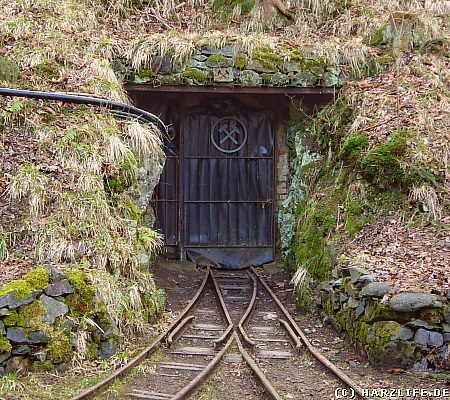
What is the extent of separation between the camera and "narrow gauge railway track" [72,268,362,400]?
516 centimetres

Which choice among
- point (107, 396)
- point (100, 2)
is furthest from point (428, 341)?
point (100, 2)

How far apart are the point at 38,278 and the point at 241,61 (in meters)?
5.96

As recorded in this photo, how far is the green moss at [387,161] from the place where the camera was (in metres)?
8.09

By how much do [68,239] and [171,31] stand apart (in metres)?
6.13

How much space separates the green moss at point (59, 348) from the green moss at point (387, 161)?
4.93 meters

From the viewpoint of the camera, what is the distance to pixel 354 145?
8789 mm

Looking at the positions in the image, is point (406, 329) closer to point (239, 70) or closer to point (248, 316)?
point (248, 316)

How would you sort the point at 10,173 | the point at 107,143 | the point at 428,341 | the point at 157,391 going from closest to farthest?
the point at 157,391 → the point at 428,341 → the point at 10,173 → the point at 107,143

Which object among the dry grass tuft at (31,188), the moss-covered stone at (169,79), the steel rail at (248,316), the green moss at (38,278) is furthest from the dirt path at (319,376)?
the moss-covered stone at (169,79)

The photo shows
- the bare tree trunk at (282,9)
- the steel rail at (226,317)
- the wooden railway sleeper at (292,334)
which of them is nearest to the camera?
the wooden railway sleeper at (292,334)

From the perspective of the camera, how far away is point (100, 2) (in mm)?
11891

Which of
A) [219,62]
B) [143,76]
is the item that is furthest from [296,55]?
[143,76]

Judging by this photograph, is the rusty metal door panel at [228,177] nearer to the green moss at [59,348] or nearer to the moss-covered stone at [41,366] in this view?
the green moss at [59,348]

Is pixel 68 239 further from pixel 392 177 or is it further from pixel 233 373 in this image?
pixel 392 177
